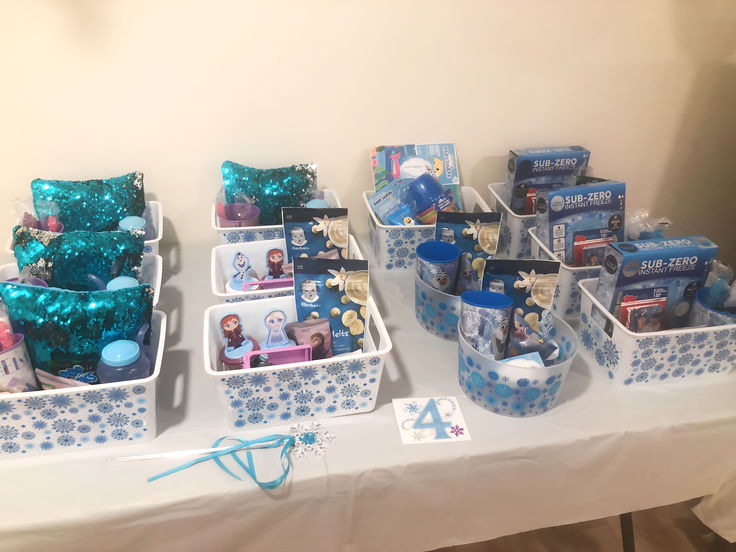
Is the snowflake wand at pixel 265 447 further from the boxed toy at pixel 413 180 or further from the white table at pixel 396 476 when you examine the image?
the boxed toy at pixel 413 180

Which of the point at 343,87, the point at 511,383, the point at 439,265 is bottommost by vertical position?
the point at 511,383

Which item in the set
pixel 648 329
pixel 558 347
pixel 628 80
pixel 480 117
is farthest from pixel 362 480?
pixel 628 80

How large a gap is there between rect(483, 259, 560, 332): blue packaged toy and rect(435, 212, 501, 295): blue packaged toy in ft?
0.51

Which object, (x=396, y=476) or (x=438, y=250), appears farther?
(x=438, y=250)

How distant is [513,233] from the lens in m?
1.29

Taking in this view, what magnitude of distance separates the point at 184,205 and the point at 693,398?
3.84 feet

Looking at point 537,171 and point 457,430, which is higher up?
point 537,171

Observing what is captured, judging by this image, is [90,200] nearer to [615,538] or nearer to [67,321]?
[67,321]

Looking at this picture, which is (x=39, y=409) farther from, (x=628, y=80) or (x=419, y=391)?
(x=628, y=80)

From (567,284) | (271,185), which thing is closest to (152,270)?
(271,185)

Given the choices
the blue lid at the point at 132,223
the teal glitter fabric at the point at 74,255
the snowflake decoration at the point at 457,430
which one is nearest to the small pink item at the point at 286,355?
the snowflake decoration at the point at 457,430

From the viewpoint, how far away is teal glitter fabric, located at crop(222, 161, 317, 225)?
3.99ft

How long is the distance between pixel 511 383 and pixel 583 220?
0.45 meters

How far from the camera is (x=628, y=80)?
136 cm
